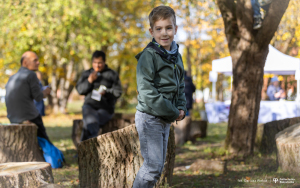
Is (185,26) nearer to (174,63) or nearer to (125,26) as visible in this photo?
(125,26)

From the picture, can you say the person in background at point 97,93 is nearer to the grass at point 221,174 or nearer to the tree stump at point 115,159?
the grass at point 221,174

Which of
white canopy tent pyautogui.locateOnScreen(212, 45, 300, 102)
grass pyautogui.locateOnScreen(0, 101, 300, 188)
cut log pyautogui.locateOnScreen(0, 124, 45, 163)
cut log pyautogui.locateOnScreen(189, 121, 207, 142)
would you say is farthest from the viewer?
white canopy tent pyautogui.locateOnScreen(212, 45, 300, 102)

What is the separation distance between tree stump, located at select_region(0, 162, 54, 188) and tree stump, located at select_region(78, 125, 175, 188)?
0.56 m

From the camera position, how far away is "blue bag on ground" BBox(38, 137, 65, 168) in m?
6.11

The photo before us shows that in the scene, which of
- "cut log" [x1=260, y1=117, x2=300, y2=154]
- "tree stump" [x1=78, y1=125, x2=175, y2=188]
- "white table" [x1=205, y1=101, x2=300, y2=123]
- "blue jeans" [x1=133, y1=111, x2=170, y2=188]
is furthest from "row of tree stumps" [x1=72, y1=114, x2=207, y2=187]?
"white table" [x1=205, y1=101, x2=300, y2=123]

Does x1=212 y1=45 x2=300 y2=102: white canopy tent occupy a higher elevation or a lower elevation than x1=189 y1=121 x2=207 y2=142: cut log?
higher

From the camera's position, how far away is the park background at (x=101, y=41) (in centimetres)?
590

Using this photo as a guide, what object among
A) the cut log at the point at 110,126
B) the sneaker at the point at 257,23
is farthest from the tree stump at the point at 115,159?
the sneaker at the point at 257,23

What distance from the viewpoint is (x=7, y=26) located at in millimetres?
14219

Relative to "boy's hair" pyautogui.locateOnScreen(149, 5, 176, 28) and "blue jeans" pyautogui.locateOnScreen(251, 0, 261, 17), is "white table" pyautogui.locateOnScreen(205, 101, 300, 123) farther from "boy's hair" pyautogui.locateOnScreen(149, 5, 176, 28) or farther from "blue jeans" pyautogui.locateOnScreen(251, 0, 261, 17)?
"boy's hair" pyautogui.locateOnScreen(149, 5, 176, 28)

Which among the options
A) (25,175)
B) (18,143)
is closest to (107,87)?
(18,143)

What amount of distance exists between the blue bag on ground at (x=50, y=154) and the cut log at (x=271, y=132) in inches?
161

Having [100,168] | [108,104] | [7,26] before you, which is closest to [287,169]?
[100,168]

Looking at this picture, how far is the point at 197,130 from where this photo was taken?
1065cm
